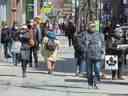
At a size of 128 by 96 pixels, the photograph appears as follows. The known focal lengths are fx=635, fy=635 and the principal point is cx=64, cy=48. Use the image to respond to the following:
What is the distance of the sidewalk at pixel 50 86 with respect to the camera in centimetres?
1645

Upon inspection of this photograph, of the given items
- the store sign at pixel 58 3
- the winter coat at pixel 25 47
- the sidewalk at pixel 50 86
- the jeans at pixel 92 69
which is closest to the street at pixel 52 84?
the sidewalk at pixel 50 86

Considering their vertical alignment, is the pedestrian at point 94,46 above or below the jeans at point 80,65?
above

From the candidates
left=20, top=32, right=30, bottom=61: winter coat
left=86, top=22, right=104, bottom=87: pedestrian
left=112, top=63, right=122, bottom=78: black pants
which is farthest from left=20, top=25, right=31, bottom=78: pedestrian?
left=86, top=22, right=104, bottom=87: pedestrian

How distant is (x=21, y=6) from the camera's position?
2202 inches

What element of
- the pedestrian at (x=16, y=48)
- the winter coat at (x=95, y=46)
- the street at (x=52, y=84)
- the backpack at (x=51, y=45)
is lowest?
the street at (x=52, y=84)

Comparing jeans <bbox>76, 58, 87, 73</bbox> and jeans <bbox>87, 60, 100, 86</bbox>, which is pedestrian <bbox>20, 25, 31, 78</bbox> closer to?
jeans <bbox>76, 58, 87, 73</bbox>

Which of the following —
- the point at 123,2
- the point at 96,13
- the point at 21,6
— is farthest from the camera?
the point at 21,6

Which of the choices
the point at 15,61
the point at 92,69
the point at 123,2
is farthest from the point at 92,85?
the point at 123,2

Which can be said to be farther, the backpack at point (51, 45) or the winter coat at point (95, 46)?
the backpack at point (51, 45)

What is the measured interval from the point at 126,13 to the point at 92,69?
19048 mm

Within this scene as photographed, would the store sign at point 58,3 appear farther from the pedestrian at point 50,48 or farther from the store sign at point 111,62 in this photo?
the store sign at point 111,62

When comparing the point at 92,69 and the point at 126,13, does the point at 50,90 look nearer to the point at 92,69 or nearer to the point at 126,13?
the point at 92,69

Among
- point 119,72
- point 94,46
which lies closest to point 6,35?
point 119,72

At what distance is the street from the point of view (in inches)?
648
